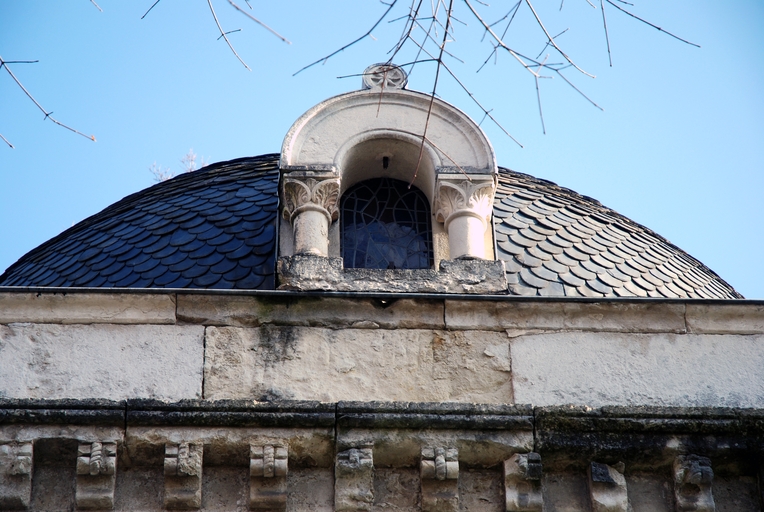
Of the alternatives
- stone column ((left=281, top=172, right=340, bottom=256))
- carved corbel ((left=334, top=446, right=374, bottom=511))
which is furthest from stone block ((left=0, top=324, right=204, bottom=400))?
stone column ((left=281, top=172, right=340, bottom=256))

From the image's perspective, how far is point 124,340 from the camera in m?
6.93

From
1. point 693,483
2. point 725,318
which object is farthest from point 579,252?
point 693,483

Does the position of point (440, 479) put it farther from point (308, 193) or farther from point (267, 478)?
point (308, 193)

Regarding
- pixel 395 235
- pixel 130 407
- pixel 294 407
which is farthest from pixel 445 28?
pixel 395 235

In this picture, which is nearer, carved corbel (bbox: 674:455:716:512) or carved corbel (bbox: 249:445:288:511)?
carved corbel (bbox: 249:445:288:511)

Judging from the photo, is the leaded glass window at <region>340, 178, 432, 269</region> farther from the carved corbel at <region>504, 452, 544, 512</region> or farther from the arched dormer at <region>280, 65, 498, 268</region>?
the carved corbel at <region>504, 452, 544, 512</region>

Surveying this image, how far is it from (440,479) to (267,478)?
0.88 m

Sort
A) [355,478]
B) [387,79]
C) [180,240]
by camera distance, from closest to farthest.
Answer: [355,478] < [387,79] < [180,240]

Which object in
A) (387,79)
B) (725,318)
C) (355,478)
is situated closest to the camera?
(355,478)

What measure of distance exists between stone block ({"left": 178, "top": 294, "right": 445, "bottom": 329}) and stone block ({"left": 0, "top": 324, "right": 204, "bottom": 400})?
135mm

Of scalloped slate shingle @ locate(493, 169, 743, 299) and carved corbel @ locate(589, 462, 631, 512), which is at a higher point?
scalloped slate shingle @ locate(493, 169, 743, 299)

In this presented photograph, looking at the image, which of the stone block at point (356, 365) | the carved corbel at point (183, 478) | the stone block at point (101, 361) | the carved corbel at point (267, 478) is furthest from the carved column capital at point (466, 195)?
the carved corbel at point (183, 478)

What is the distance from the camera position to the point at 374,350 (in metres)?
6.97

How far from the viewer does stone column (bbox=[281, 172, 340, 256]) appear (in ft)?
26.8
